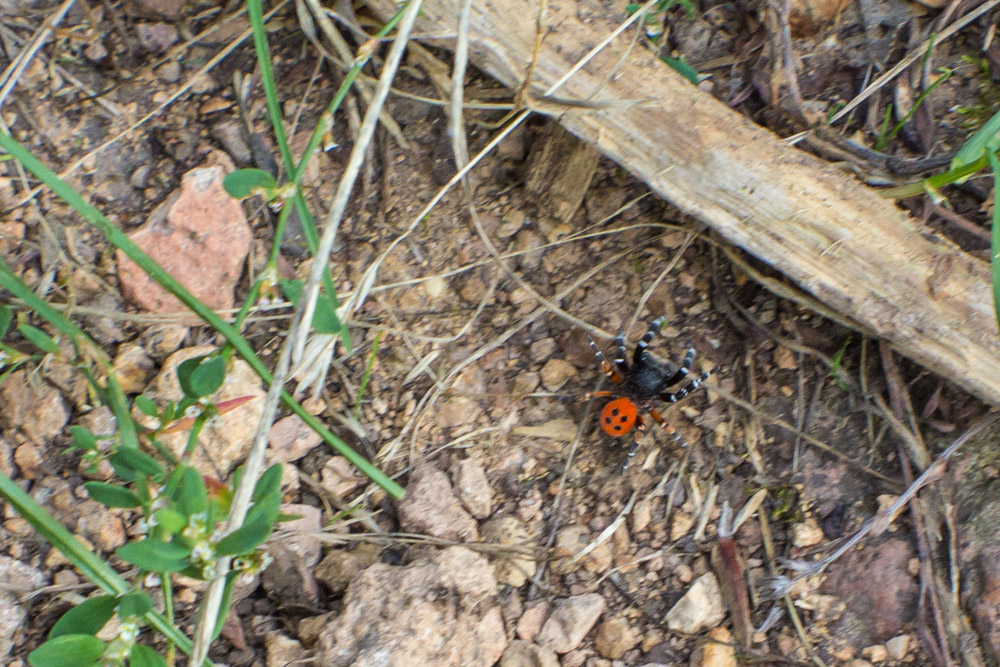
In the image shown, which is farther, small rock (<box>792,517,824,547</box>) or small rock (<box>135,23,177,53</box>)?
small rock (<box>135,23,177,53</box>)

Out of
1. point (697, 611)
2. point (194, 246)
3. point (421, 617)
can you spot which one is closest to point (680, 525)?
point (697, 611)

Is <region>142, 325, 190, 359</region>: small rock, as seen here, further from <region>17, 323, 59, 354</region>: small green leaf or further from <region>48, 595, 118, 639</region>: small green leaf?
<region>48, 595, 118, 639</region>: small green leaf

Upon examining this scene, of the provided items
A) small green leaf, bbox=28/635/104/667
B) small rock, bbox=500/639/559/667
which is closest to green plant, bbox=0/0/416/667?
small green leaf, bbox=28/635/104/667

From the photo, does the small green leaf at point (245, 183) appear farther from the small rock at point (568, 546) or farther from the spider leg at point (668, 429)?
the spider leg at point (668, 429)

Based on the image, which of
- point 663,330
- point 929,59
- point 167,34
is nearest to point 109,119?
point 167,34

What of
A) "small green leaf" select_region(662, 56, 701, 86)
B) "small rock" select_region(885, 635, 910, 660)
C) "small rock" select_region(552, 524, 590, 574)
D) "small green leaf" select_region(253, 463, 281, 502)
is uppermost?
"small green leaf" select_region(662, 56, 701, 86)

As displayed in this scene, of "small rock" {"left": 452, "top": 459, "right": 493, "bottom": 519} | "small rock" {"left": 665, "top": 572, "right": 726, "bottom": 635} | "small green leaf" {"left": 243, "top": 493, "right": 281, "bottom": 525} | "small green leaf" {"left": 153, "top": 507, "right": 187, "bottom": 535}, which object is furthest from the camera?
"small rock" {"left": 452, "top": 459, "right": 493, "bottom": 519}
